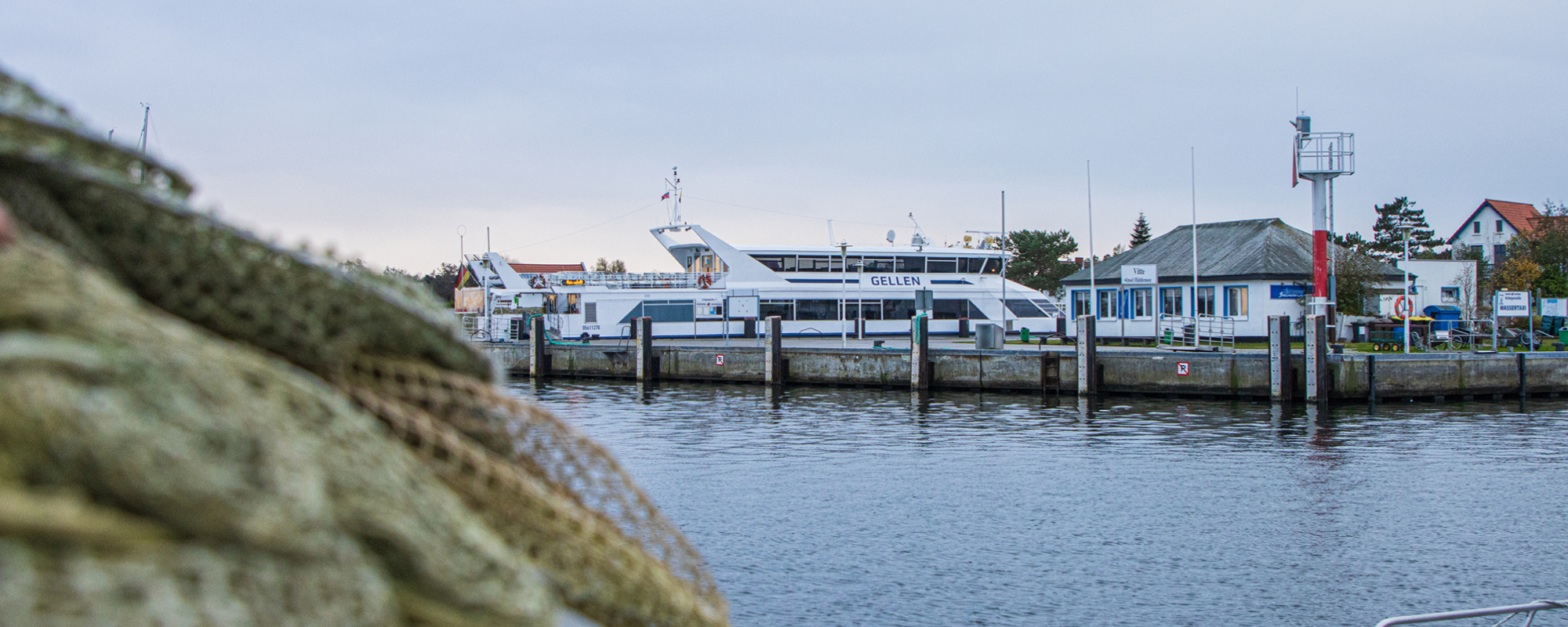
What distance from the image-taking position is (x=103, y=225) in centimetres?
156

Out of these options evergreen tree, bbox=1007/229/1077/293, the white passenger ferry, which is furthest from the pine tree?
the white passenger ferry

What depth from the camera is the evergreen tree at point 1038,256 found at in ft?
279

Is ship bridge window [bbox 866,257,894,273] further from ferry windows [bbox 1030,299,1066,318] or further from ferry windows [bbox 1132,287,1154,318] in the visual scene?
ferry windows [bbox 1132,287,1154,318]

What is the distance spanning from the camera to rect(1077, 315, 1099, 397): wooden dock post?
28.1 meters

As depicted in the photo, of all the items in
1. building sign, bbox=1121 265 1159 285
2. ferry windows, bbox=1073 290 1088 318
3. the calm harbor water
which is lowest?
the calm harbor water

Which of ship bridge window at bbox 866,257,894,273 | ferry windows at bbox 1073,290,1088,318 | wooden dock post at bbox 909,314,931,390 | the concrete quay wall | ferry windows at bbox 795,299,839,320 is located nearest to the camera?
the concrete quay wall

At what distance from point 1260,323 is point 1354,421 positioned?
17342 mm

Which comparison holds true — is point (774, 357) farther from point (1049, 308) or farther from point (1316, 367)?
point (1049, 308)

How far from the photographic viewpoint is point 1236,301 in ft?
132

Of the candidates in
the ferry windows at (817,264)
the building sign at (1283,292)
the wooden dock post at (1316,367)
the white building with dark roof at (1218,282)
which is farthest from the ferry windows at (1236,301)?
the ferry windows at (817,264)

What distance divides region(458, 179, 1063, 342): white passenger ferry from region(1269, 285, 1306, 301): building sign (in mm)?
9469

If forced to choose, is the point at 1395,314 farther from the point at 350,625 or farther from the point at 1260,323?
the point at 350,625

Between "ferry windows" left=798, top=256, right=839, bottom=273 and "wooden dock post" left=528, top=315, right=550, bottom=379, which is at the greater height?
"ferry windows" left=798, top=256, right=839, bottom=273

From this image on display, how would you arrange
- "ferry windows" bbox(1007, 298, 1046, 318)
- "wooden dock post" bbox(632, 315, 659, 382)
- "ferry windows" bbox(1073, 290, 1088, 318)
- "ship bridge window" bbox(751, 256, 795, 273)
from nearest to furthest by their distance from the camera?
1. "wooden dock post" bbox(632, 315, 659, 382)
2. "ferry windows" bbox(1073, 290, 1088, 318)
3. "ship bridge window" bbox(751, 256, 795, 273)
4. "ferry windows" bbox(1007, 298, 1046, 318)
